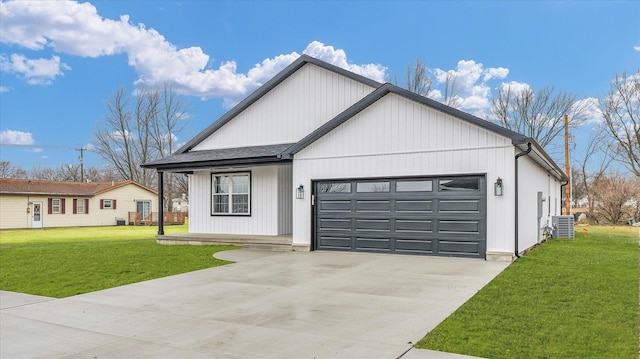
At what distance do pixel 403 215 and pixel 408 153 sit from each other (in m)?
1.61

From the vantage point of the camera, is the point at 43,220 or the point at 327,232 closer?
the point at 327,232

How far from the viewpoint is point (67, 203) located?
32938 millimetres

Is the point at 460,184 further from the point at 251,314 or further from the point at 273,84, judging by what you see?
the point at 273,84

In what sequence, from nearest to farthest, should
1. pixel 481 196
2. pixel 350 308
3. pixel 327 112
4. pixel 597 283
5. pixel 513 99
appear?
pixel 350 308, pixel 597 283, pixel 481 196, pixel 327 112, pixel 513 99

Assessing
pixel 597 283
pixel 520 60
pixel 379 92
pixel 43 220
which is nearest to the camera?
pixel 597 283

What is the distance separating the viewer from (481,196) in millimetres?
10289

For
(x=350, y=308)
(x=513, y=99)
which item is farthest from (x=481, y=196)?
(x=513, y=99)

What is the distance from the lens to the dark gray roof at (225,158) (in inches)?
532

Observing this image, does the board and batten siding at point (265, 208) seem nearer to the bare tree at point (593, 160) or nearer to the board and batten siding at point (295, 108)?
the board and batten siding at point (295, 108)

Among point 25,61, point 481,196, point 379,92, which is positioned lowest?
point 481,196

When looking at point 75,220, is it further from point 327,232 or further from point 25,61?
point 327,232

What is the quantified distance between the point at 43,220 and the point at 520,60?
35632 mm

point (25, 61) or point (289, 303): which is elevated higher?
point (25, 61)

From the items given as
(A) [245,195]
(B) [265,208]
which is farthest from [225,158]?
(B) [265,208]
